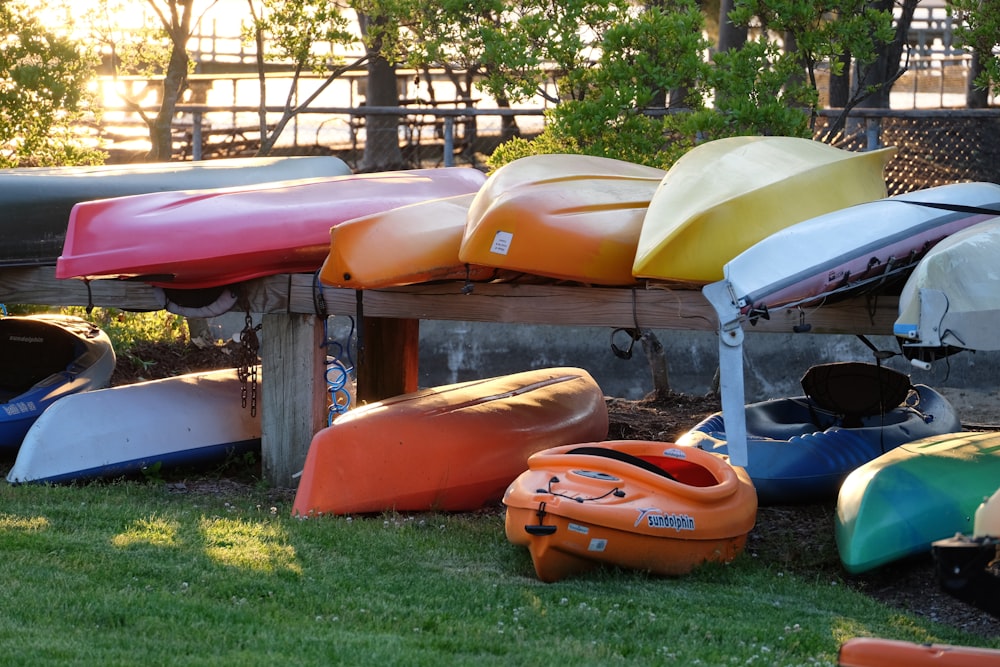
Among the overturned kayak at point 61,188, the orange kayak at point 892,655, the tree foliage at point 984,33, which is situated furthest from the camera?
the tree foliage at point 984,33

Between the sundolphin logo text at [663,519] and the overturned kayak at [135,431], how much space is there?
2971 mm

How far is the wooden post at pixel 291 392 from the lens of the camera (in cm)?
661

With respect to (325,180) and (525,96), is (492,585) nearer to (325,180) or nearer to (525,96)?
(325,180)

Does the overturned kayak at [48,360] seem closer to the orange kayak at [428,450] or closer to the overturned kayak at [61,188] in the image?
the overturned kayak at [61,188]

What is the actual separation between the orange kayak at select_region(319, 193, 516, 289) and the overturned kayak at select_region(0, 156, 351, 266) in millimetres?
2035

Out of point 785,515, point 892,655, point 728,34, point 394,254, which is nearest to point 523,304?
point 394,254

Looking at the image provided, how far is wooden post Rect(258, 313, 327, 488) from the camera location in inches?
260

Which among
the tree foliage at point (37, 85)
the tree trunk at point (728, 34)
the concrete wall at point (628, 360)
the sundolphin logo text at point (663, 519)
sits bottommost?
the concrete wall at point (628, 360)

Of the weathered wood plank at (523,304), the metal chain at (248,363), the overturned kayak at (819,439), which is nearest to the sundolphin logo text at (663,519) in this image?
the weathered wood plank at (523,304)

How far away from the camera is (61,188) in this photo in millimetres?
7301

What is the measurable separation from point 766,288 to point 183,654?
8.90ft

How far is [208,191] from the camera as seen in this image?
6.98 m

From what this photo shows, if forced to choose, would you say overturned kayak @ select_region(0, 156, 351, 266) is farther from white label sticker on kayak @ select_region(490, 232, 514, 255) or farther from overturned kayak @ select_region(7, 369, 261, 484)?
white label sticker on kayak @ select_region(490, 232, 514, 255)

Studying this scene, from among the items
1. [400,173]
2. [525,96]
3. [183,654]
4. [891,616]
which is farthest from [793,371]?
[183,654]
